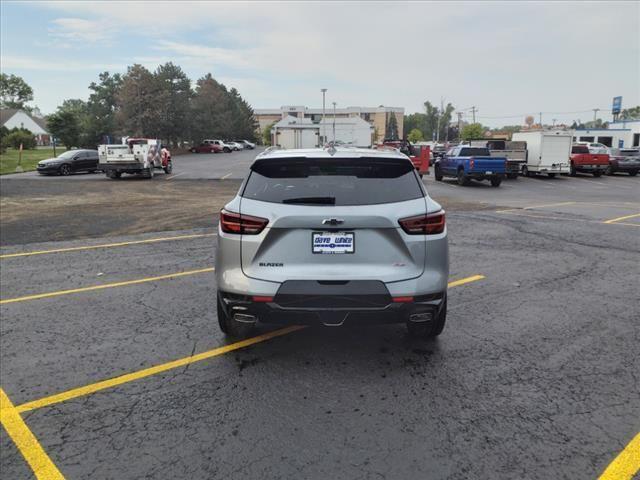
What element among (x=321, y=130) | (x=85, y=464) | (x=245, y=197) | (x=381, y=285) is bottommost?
(x=85, y=464)

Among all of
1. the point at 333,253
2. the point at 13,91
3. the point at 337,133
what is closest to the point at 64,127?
the point at 337,133

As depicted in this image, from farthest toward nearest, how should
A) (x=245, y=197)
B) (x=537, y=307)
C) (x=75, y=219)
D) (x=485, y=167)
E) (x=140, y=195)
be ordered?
(x=485, y=167)
(x=140, y=195)
(x=75, y=219)
(x=537, y=307)
(x=245, y=197)

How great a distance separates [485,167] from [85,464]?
71.8ft

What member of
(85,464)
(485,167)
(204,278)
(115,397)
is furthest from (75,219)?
(485,167)

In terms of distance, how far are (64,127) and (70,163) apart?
2462cm

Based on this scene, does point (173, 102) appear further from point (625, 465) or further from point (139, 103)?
point (625, 465)

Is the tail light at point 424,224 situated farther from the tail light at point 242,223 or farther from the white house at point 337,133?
the white house at point 337,133

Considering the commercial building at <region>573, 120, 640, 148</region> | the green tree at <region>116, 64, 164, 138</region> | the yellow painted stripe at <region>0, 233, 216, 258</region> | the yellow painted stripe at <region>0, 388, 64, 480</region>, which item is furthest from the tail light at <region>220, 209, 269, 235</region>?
the commercial building at <region>573, 120, 640, 148</region>

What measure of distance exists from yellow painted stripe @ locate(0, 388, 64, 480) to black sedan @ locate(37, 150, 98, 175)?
2828 cm

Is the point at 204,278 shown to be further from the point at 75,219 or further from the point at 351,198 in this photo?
the point at 75,219

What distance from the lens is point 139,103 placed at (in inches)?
2297

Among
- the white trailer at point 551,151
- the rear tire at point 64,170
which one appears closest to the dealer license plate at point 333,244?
the white trailer at point 551,151

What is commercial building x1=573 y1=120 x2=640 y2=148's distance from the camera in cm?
6166

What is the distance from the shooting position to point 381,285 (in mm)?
3641
